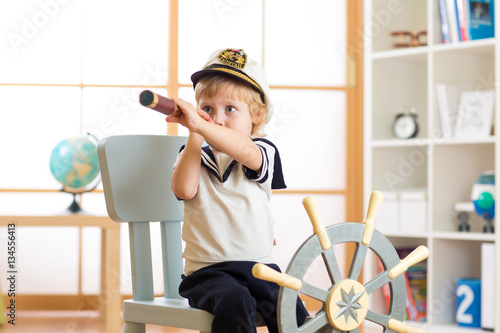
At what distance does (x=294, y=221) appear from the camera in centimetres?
285

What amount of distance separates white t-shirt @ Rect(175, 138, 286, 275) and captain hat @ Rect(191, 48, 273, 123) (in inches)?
4.4

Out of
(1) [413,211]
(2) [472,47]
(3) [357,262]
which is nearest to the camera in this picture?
(3) [357,262]

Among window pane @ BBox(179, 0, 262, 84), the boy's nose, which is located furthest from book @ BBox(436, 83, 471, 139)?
the boy's nose

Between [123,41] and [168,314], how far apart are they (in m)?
1.85

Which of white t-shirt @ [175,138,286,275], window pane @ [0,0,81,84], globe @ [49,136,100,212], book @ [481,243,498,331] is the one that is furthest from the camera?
window pane @ [0,0,81,84]

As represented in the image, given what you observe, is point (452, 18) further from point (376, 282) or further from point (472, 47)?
point (376, 282)

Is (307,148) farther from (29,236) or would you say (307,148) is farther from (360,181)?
(29,236)

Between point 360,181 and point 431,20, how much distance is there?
2.52 feet

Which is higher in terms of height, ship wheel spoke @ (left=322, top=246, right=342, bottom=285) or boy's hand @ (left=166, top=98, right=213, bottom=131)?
boy's hand @ (left=166, top=98, right=213, bottom=131)

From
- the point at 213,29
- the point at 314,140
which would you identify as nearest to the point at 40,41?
the point at 213,29

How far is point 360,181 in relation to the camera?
2840 mm

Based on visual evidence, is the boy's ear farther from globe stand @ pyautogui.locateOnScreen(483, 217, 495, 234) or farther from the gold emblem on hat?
globe stand @ pyautogui.locateOnScreen(483, 217, 495, 234)

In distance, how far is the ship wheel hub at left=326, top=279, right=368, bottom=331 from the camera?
106 centimetres

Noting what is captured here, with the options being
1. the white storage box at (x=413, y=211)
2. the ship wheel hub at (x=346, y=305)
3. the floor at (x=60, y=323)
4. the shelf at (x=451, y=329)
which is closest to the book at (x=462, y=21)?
the white storage box at (x=413, y=211)
